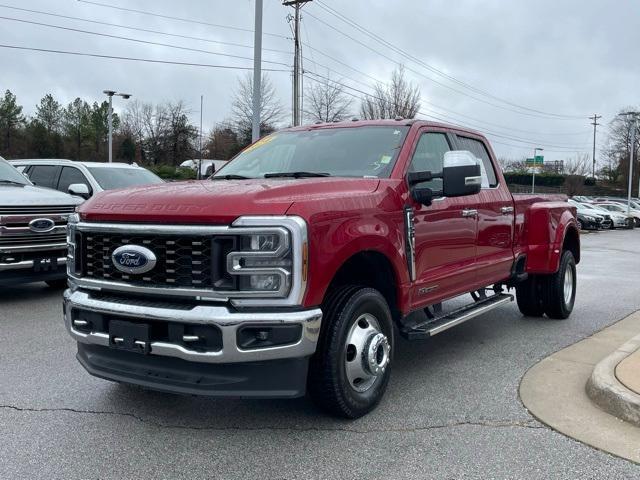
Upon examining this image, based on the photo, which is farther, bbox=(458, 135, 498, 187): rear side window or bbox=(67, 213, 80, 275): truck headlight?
bbox=(458, 135, 498, 187): rear side window

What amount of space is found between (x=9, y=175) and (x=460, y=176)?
709 centimetres

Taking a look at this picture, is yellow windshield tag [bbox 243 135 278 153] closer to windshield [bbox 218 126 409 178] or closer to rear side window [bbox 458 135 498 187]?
windshield [bbox 218 126 409 178]

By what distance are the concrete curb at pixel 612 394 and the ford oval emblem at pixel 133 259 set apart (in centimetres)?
309

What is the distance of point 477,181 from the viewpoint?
4551 mm

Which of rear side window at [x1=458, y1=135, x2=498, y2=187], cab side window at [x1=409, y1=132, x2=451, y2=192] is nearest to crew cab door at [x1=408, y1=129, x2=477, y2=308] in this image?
cab side window at [x1=409, y1=132, x2=451, y2=192]

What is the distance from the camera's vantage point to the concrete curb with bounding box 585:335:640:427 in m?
4.02

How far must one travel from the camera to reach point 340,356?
3789mm

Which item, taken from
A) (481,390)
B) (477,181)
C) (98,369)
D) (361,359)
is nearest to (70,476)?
(98,369)

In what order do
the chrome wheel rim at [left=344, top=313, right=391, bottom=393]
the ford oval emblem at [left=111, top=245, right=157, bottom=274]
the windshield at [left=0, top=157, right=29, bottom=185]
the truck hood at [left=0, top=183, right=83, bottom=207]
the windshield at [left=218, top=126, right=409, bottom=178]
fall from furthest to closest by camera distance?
the windshield at [left=0, top=157, right=29, bottom=185] → the truck hood at [left=0, top=183, right=83, bottom=207] → the windshield at [left=218, top=126, right=409, bottom=178] → the chrome wheel rim at [left=344, top=313, right=391, bottom=393] → the ford oval emblem at [left=111, top=245, right=157, bottom=274]

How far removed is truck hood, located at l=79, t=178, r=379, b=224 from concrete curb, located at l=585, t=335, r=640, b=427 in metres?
2.11

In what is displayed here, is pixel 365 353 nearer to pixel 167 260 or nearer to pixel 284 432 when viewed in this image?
pixel 284 432

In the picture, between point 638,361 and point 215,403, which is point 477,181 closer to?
point 638,361

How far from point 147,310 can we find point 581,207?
1409 inches

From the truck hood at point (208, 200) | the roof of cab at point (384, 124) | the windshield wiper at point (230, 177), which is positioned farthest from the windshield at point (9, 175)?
the truck hood at point (208, 200)
